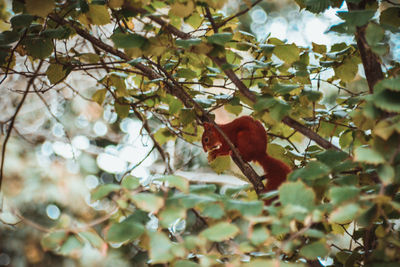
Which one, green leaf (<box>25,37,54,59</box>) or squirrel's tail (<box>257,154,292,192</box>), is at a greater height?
green leaf (<box>25,37,54,59</box>)

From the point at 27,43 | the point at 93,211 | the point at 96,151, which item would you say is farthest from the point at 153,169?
the point at 27,43

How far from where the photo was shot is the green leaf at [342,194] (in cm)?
54

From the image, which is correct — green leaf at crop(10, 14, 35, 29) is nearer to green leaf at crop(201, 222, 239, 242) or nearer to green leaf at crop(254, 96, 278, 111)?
green leaf at crop(254, 96, 278, 111)

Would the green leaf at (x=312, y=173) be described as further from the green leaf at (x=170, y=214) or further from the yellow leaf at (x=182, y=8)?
the yellow leaf at (x=182, y=8)

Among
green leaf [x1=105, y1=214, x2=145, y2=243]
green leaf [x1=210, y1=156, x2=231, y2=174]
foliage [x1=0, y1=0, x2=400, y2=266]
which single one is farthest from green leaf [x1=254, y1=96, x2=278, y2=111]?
green leaf [x1=210, y1=156, x2=231, y2=174]

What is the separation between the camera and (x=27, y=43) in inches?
39.1

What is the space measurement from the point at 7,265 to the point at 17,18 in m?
3.69

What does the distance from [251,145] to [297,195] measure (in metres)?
0.67

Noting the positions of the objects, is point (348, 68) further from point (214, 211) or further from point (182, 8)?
point (214, 211)

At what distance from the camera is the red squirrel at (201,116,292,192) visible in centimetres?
116

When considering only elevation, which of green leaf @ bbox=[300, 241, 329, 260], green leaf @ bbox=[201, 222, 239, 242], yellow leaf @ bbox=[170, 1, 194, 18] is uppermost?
yellow leaf @ bbox=[170, 1, 194, 18]

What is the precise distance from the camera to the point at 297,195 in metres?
0.58

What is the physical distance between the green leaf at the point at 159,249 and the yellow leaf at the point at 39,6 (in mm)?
544

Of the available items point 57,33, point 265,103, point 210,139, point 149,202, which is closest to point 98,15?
point 57,33
